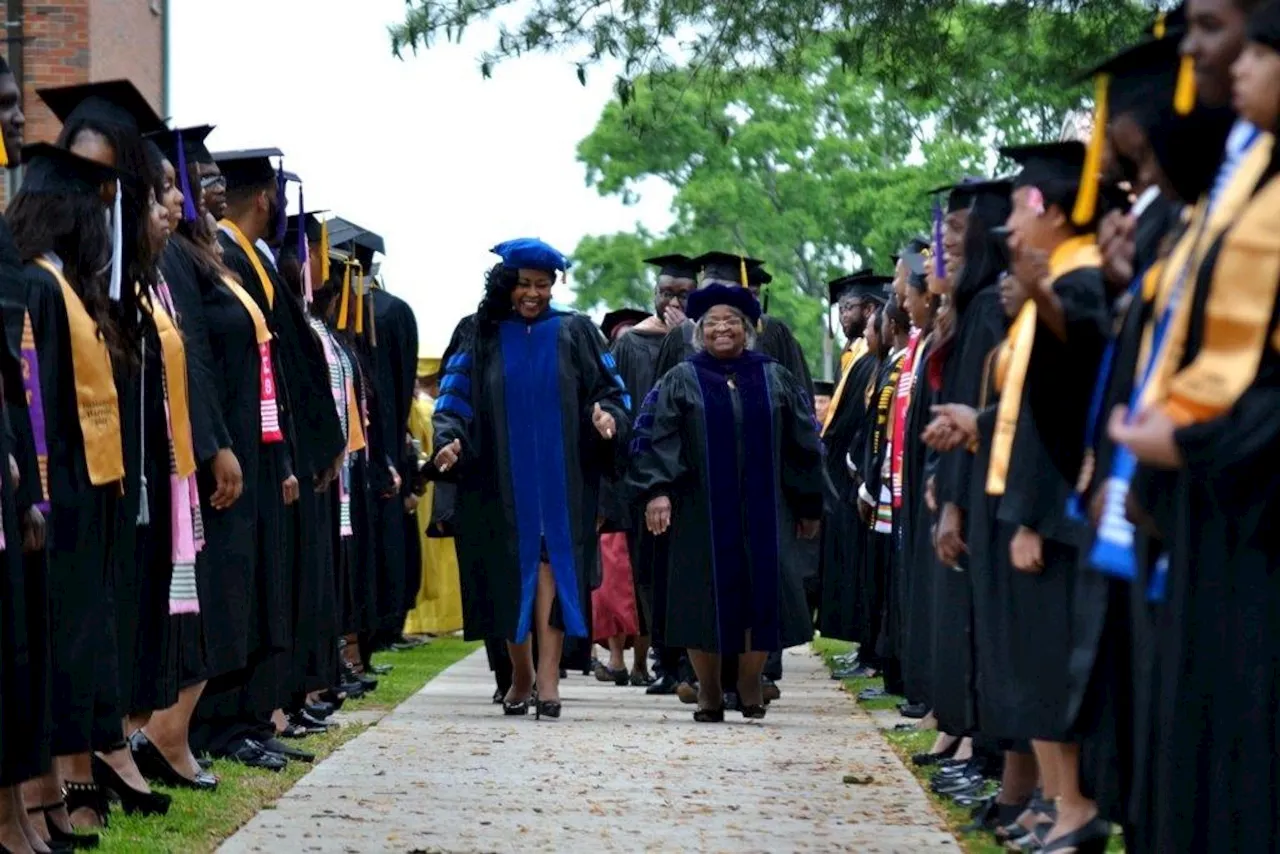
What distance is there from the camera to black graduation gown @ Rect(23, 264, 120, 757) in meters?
7.49

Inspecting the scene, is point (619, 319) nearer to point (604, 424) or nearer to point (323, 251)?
point (604, 424)

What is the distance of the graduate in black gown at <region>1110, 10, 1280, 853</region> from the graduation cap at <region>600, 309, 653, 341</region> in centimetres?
1304

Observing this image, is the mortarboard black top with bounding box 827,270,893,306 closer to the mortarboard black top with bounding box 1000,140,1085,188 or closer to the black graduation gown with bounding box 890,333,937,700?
the black graduation gown with bounding box 890,333,937,700

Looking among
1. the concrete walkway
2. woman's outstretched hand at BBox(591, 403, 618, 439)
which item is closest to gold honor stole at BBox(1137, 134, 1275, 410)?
the concrete walkway

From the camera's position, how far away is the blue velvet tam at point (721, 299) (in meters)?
13.4

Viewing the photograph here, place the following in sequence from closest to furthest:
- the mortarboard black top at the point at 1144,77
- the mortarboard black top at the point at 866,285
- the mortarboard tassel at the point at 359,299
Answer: the mortarboard black top at the point at 1144,77 → the mortarboard tassel at the point at 359,299 → the mortarboard black top at the point at 866,285

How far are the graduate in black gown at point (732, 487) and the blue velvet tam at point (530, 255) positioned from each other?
2.21ft

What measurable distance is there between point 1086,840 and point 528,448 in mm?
6877

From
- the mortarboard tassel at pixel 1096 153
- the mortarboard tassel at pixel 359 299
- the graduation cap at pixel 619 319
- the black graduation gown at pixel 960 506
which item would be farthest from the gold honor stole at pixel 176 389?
the graduation cap at pixel 619 319

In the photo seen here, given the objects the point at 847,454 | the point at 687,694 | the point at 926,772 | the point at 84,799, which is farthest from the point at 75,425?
the point at 847,454

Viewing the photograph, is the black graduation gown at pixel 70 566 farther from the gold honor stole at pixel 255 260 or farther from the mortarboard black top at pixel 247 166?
the mortarboard black top at pixel 247 166

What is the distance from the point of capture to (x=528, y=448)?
45.1ft

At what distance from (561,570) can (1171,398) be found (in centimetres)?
851

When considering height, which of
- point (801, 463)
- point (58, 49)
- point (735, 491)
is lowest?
point (735, 491)
